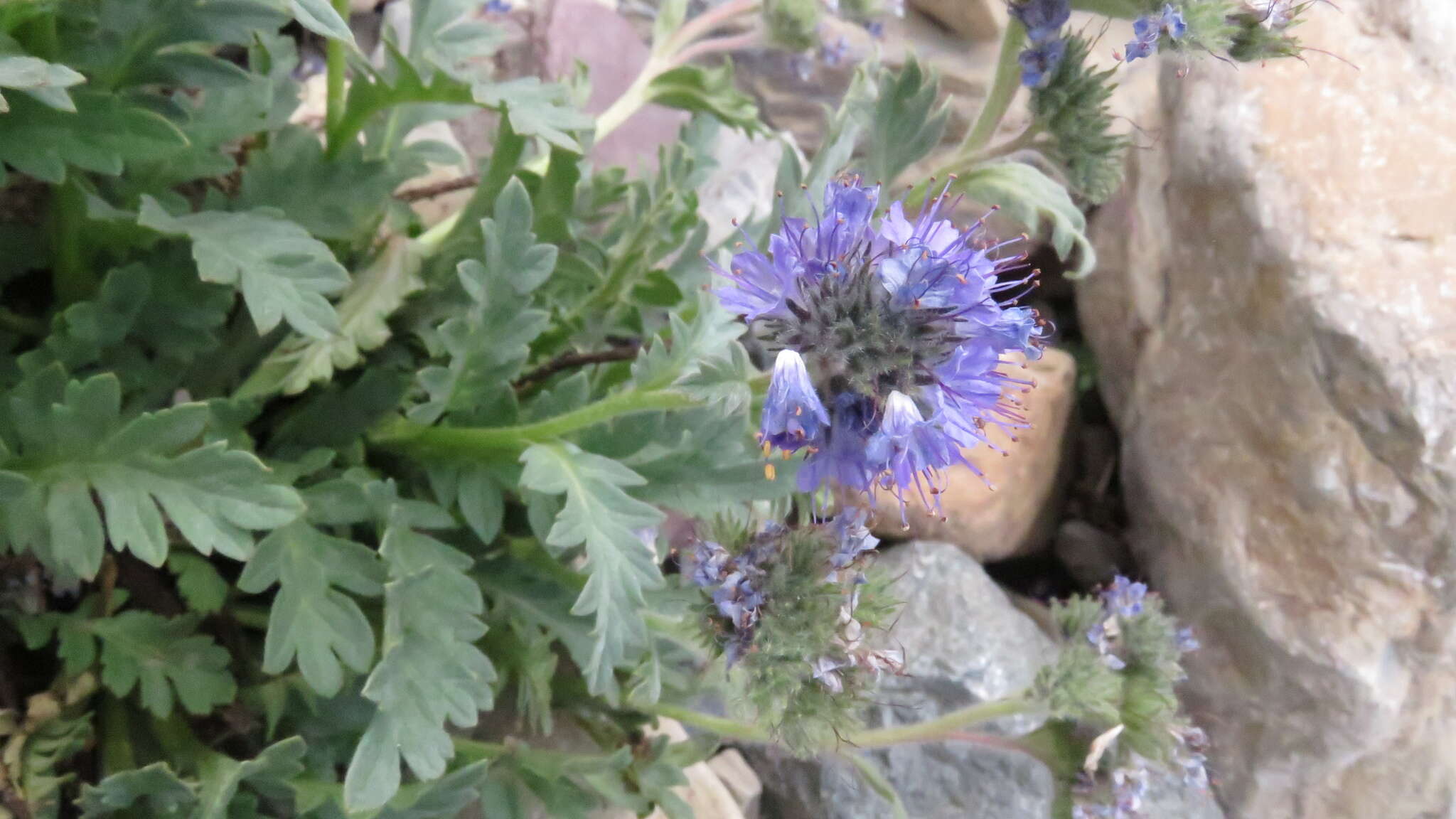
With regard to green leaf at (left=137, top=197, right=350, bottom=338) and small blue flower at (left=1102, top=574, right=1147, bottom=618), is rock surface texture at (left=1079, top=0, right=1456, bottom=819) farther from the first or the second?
green leaf at (left=137, top=197, right=350, bottom=338)

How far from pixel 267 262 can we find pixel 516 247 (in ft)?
0.99

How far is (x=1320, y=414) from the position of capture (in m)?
1.85

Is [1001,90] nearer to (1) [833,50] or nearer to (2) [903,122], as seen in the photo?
(2) [903,122]

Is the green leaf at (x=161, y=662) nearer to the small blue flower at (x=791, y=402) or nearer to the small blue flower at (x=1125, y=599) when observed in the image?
the small blue flower at (x=791, y=402)

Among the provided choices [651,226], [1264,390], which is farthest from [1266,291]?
[651,226]

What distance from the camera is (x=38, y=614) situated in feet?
4.41

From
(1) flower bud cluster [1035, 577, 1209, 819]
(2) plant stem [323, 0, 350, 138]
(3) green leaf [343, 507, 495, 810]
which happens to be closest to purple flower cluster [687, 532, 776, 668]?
(3) green leaf [343, 507, 495, 810]

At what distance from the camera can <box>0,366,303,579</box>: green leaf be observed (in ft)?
3.66

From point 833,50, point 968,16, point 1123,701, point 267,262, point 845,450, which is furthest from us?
point 968,16

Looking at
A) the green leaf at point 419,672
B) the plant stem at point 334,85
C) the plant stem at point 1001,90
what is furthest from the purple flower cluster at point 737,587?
the plant stem at point 334,85

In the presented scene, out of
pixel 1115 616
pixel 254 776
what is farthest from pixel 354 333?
pixel 1115 616

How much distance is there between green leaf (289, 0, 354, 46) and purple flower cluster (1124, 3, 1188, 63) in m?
0.85

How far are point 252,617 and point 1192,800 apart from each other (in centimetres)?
173

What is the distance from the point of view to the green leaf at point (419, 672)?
1.17m
